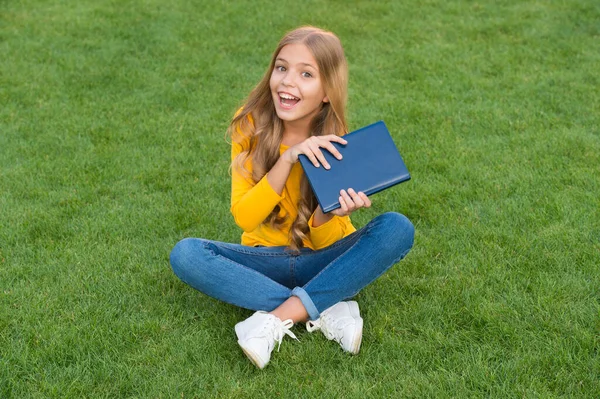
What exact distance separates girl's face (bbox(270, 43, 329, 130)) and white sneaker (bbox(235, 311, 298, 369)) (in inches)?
33.2

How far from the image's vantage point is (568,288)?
3.25 meters

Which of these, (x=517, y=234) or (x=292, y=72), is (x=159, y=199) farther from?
(x=517, y=234)

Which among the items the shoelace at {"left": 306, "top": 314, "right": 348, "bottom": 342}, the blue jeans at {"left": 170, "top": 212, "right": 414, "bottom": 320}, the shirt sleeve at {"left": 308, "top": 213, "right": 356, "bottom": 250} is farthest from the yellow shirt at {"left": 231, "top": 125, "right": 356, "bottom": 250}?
the shoelace at {"left": 306, "top": 314, "right": 348, "bottom": 342}

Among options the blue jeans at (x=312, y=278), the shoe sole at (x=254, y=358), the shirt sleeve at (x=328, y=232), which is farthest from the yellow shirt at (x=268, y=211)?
the shoe sole at (x=254, y=358)

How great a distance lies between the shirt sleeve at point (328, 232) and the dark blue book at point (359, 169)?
0.34 meters

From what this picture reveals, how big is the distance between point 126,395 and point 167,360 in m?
0.23

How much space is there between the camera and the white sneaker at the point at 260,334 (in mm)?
2756

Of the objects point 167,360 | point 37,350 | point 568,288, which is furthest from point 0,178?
point 568,288

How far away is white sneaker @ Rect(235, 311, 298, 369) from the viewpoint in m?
2.76

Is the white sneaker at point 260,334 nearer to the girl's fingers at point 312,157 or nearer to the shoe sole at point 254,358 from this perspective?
the shoe sole at point 254,358

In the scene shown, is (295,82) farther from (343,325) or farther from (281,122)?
(343,325)

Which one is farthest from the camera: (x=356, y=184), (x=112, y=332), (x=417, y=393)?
(x=112, y=332)

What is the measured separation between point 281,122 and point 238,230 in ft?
3.06

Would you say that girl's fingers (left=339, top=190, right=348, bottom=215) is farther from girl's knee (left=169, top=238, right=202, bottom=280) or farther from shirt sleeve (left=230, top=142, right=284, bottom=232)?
girl's knee (left=169, top=238, right=202, bottom=280)
